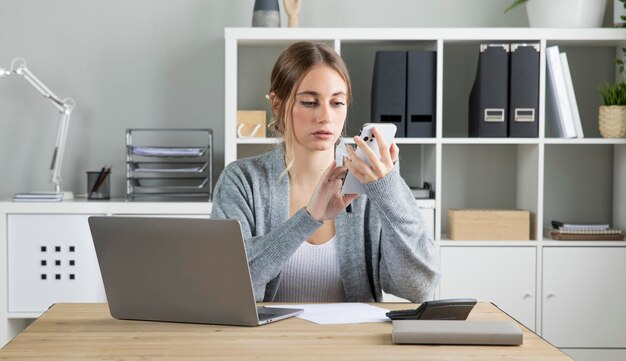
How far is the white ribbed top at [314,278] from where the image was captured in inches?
84.6

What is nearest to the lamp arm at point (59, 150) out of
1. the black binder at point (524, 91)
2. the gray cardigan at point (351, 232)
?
the gray cardigan at point (351, 232)

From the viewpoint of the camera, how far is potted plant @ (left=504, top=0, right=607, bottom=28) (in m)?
3.39

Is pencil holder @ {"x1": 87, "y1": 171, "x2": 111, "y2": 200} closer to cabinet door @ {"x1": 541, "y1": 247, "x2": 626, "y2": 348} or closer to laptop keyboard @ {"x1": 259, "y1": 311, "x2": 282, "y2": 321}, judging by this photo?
cabinet door @ {"x1": 541, "y1": 247, "x2": 626, "y2": 348}

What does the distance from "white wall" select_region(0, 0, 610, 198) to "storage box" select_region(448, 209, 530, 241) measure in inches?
32.1

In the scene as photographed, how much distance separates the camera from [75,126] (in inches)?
143

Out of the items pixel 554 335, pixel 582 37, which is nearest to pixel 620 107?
pixel 582 37

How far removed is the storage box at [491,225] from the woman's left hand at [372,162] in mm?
1623

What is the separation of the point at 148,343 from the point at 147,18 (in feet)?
7.64

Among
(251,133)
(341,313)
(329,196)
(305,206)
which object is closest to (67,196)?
(251,133)

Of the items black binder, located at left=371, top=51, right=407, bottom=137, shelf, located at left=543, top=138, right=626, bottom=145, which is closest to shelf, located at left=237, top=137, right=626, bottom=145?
shelf, located at left=543, top=138, right=626, bottom=145

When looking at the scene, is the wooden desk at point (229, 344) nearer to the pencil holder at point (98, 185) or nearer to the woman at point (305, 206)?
the woman at point (305, 206)

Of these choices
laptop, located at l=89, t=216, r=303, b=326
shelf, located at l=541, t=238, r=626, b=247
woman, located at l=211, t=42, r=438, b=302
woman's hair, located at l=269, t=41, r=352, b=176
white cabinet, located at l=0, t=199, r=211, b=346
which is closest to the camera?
laptop, located at l=89, t=216, r=303, b=326

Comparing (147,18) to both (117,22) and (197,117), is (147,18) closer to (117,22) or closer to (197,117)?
(117,22)

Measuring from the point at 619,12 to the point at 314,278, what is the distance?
77.7 inches
